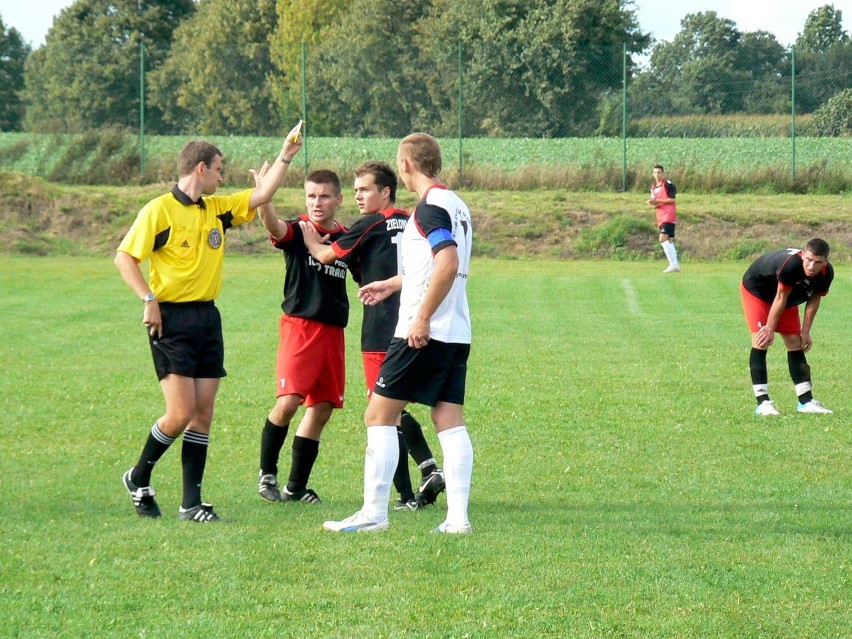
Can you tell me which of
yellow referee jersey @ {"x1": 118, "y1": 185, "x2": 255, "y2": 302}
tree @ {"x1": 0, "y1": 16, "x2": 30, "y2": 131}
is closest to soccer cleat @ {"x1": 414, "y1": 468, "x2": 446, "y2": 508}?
yellow referee jersey @ {"x1": 118, "y1": 185, "x2": 255, "y2": 302}

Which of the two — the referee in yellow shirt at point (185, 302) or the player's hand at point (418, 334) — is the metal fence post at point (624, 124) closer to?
the referee in yellow shirt at point (185, 302)

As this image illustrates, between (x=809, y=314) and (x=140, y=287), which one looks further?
(x=809, y=314)

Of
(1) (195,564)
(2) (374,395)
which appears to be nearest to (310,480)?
(2) (374,395)

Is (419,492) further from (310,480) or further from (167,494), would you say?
(167,494)

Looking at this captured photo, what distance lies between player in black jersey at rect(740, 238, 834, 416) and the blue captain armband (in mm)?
4871

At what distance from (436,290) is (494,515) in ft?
4.78

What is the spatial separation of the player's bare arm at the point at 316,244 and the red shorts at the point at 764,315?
5.08 metres

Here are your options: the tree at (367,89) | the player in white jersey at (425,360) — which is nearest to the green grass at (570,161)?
the tree at (367,89)

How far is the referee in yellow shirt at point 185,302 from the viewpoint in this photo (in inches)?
246

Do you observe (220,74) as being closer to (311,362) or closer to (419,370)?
(311,362)

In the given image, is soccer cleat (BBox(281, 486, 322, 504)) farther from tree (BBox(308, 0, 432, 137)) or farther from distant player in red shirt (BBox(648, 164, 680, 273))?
tree (BBox(308, 0, 432, 137))

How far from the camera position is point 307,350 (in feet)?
22.6

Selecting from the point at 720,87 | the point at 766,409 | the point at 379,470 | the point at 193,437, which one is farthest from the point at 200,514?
the point at 720,87

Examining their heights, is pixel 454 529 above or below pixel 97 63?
below
